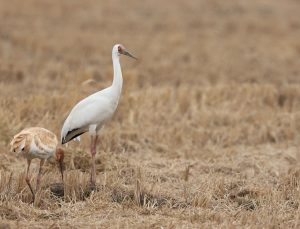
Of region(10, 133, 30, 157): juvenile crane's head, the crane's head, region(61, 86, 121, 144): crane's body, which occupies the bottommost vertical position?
region(10, 133, 30, 157): juvenile crane's head

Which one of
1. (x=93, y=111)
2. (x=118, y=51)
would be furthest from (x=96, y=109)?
(x=118, y=51)

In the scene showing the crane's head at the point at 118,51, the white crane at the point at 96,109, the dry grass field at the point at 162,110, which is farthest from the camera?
the crane's head at the point at 118,51

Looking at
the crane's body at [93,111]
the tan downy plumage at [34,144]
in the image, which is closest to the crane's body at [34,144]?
the tan downy plumage at [34,144]

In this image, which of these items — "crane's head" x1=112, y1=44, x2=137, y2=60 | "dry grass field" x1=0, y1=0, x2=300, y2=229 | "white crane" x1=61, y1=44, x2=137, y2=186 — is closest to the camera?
"dry grass field" x1=0, y1=0, x2=300, y2=229

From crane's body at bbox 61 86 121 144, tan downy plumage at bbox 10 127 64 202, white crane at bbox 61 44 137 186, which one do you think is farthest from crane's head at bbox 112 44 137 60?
tan downy plumage at bbox 10 127 64 202

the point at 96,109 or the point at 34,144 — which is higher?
the point at 96,109

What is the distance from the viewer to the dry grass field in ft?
23.5

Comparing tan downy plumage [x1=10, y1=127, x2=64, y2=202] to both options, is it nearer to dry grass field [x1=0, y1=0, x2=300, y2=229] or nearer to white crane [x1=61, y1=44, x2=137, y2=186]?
dry grass field [x1=0, y1=0, x2=300, y2=229]

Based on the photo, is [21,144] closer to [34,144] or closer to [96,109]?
[34,144]

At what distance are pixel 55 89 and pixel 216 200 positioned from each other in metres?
6.10

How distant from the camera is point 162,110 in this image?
11.9 m

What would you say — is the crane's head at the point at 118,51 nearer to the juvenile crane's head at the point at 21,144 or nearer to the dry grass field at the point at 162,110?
the dry grass field at the point at 162,110

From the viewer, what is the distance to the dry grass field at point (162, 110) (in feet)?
23.5

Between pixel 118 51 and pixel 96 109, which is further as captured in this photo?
pixel 118 51
